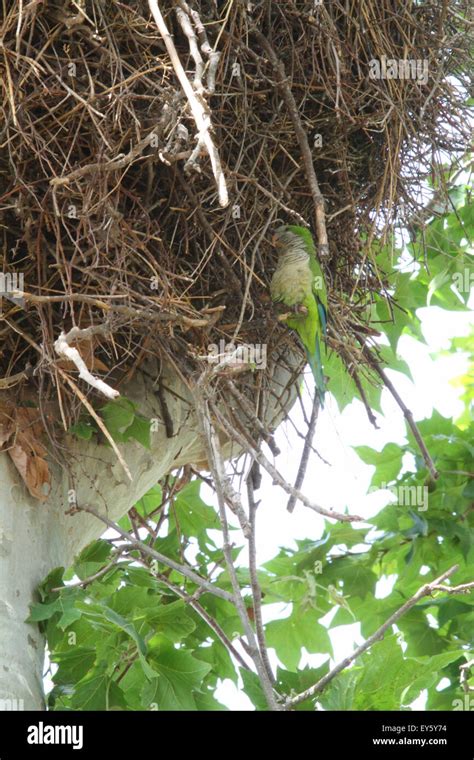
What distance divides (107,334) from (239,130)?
2.37 feet

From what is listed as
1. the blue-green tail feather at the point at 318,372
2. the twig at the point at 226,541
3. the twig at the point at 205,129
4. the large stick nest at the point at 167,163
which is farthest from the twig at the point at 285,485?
the twig at the point at 205,129

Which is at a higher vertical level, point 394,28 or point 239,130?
point 394,28

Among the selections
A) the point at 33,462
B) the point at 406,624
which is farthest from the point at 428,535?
the point at 33,462

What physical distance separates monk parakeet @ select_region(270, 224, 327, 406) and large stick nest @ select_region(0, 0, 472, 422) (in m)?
0.05

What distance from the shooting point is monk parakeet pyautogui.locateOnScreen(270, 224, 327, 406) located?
2516 mm

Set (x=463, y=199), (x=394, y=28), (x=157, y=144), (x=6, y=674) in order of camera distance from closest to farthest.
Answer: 1. (x=6, y=674)
2. (x=157, y=144)
3. (x=394, y=28)
4. (x=463, y=199)

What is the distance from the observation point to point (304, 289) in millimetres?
2502

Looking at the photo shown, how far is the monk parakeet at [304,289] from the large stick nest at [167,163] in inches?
1.8

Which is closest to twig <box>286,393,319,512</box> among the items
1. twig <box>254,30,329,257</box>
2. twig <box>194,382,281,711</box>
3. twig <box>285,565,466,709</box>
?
twig <box>194,382,281,711</box>

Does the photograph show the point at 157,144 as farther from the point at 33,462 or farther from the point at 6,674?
the point at 6,674

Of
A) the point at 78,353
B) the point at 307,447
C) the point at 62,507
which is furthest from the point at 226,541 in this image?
the point at 307,447

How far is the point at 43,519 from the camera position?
2.16m

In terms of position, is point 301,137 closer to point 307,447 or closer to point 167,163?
point 167,163

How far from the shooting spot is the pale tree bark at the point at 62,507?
194cm
